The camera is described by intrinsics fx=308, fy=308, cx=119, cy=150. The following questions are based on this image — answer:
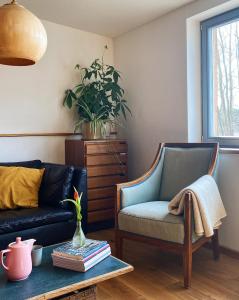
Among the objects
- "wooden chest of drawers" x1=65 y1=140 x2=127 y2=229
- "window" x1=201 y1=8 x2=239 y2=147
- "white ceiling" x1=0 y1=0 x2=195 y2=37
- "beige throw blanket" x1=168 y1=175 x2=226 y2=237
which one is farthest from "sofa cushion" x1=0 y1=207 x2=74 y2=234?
"white ceiling" x1=0 y1=0 x2=195 y2=37

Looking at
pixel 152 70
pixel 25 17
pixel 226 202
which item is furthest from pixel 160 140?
pixel 25 17

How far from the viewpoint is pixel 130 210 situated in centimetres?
218

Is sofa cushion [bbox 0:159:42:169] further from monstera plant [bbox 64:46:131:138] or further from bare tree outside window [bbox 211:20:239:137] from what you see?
bare tree outside window [bbox 211:20:239:137]

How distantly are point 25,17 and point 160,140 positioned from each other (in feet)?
6.47

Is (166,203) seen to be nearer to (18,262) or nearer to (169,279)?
(169,279)

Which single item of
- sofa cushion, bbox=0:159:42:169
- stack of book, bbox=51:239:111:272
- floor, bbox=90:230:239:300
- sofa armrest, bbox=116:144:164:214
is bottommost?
floor, bbox=90:230:239:300

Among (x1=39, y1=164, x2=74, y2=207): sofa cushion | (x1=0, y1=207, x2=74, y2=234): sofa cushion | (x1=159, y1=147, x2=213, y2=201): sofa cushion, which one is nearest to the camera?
(x1=0, y1=207, x2=74, y2=234): sofa cushion

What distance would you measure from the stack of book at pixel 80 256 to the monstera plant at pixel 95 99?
173 centimetres

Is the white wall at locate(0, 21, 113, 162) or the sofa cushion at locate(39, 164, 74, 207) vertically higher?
the white wall at locate(0, 21, 113, 162)

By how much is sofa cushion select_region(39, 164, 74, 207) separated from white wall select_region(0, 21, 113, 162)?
0.58 metres

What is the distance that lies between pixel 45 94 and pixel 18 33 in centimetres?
191

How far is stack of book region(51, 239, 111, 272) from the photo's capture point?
4.39 feet

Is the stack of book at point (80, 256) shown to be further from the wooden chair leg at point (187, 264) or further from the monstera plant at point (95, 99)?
the monstera plant at point (95, 99)

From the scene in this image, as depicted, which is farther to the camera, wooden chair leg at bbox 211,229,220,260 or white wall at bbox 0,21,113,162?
white wall at bbox 0,21,113,162
